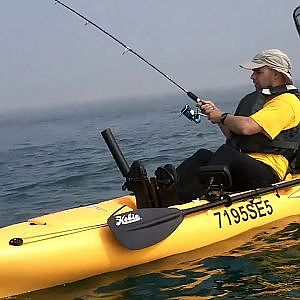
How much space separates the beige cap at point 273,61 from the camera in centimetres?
555

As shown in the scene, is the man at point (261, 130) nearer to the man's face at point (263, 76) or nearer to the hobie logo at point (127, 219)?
the man's face at point (263, 76)

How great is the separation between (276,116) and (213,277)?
1.55 m

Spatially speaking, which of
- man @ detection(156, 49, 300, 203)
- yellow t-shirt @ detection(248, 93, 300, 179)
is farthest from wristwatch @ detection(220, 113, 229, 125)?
yellow t-shirt @ detection(248, 93, 300, 179)

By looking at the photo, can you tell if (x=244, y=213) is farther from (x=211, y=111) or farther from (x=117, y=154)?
(x=117, y=154)

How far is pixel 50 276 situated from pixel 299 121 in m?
2.53

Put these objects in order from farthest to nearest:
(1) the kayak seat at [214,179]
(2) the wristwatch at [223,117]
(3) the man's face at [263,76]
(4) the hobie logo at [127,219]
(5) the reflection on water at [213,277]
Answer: (3) the man's face at [263,76], (2) the wristwatch at [223,117], (1) the kayak seat at [214,179], (4) the hobie logo at [127,219], (5) the reflection on water at [213,277]

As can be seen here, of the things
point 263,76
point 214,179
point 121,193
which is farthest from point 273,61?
point 121,193

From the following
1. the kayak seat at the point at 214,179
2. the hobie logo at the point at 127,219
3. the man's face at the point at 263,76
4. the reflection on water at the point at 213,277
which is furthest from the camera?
the man's face at the point at 263,76

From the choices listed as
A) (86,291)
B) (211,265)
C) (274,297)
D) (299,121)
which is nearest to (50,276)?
(86,291)

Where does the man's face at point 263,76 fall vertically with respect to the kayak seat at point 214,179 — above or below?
above

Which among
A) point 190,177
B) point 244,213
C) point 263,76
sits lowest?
point 244,213

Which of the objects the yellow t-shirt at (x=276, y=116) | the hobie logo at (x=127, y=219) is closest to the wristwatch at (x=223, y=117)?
the yellow t-shirt at (x=276, y=116)

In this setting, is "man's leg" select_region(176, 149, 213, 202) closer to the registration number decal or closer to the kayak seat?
the kayak seat

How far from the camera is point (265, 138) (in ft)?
18.2
